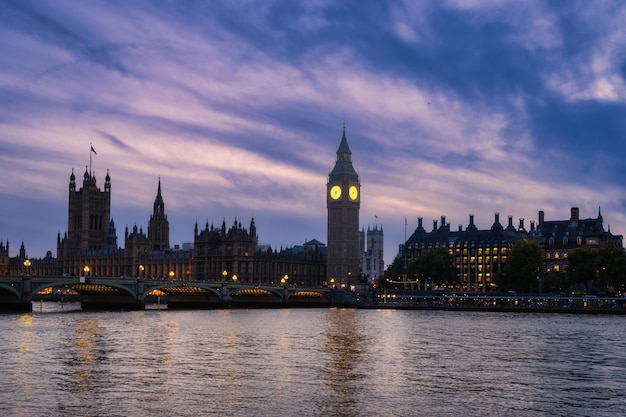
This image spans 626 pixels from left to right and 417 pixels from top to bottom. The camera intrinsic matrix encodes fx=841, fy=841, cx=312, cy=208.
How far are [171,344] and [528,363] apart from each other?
26.1 meters

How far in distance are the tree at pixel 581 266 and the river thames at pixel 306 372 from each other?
67964 millimetres

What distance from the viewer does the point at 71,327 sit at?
8012 cm

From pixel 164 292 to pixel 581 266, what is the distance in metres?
72.5

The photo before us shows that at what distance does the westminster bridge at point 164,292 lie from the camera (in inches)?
4296

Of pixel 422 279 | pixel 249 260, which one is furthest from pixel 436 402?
pixel 249 260

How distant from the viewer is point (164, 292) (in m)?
146

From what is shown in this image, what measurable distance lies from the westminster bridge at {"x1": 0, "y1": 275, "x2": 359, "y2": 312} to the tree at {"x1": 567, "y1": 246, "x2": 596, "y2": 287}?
4089 cm

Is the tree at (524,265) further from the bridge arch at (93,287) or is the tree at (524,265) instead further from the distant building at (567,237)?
the bridge arch at (93,287)

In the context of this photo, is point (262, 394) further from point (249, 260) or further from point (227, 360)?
point (249, 260)

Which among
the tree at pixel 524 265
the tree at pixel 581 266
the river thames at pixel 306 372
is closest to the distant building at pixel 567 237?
the tree at pixel 524 265

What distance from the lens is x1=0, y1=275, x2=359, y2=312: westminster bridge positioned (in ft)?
358

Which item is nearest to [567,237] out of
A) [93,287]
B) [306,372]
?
[93,287]

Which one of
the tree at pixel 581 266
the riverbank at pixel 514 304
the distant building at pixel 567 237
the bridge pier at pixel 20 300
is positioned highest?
the distant building at pixel 567 237

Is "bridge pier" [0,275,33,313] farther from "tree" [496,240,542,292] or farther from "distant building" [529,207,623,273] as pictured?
"distant building" [529,207,623,273]
